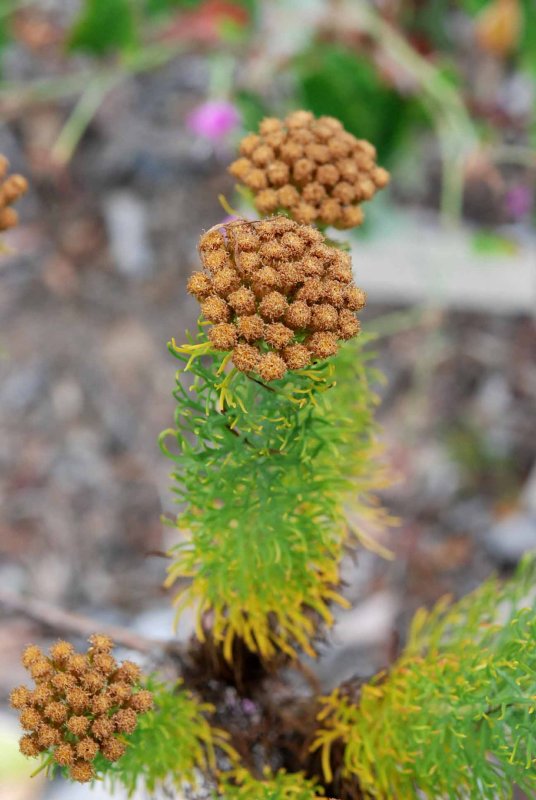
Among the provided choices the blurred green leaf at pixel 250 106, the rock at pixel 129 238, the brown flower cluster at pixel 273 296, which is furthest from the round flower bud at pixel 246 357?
the rock at pixel 129 238

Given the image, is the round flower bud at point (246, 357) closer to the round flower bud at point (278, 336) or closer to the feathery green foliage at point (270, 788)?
the round flower bud at point (278, 336)

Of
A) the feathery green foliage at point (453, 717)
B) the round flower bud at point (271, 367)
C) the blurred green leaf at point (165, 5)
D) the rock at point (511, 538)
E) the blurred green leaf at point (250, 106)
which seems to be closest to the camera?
the round flower bud at point (271, 367)

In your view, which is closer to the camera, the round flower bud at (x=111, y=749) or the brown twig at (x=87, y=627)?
the round flower bud at (x=111, y=749)

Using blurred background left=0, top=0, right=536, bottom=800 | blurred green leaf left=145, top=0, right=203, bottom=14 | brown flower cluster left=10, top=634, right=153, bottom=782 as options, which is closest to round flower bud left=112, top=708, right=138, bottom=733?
brown flower cluster left=10, top=634, right=153, bottom=782

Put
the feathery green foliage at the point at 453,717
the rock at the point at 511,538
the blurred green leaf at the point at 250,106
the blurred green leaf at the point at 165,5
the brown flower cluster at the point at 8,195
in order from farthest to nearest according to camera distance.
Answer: the blurred green leaf at the point at 165,5 < the blurred green leaf at the point at 250,106 < the rock at the point at 511,538 < the brown flower cluster at the point at 8,195 < the feathery green foliage at the point at 453,717

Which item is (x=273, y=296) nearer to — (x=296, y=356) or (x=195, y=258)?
(x=296, y=356)

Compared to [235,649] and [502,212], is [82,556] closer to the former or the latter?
[235,649]
